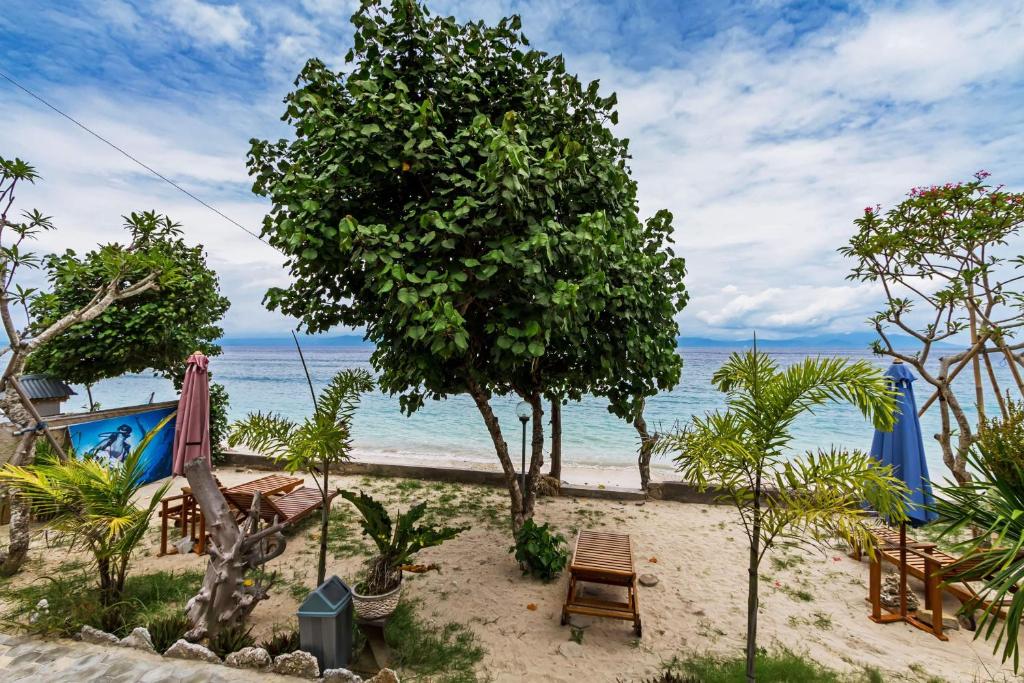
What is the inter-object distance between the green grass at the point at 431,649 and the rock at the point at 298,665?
754 millimetres

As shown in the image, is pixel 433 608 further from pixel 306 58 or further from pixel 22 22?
pixel 22 22

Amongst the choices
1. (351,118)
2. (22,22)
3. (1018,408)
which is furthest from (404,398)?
(22,22)

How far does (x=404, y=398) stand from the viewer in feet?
20.4

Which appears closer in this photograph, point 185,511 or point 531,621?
point 531,621

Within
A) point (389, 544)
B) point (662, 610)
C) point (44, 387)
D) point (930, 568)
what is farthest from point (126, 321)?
point (930, 568)

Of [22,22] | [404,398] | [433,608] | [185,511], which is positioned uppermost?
[22,22]

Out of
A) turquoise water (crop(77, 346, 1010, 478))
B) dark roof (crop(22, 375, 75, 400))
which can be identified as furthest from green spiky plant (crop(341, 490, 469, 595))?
turquoise water (crop(77, 346, 1010, 478))

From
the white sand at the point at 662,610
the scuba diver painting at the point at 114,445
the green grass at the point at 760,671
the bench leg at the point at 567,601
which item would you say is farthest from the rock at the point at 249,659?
the scuba diver painting at the point at 114,445

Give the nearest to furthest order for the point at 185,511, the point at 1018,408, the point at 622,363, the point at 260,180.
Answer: the point at 1018,408 < the point at 260,180 < the point at 622,363 < the point at 185,511

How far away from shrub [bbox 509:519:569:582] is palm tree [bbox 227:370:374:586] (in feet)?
8.00

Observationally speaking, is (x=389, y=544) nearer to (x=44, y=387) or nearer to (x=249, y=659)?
(x=249, y=659)

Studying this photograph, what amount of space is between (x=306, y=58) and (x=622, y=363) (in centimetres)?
526

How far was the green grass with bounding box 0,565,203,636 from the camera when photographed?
4.12 m

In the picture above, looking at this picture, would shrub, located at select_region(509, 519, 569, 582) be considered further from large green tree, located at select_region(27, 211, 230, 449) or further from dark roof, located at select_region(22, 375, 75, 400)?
dark roof, located at select_region(22, 375, 75, 400)
